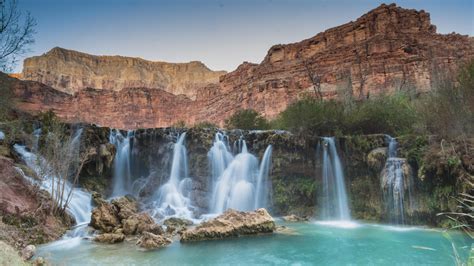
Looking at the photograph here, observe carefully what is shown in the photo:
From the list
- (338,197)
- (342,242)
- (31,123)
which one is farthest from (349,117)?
(31,123)

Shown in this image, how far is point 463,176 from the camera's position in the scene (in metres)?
13.1

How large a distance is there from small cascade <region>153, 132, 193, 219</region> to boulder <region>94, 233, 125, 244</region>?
4969 mm

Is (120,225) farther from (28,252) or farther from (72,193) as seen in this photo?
(72,193)

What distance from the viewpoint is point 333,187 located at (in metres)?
17.7

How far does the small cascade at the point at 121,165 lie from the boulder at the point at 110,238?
362 inches

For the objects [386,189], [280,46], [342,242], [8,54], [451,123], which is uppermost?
[280,46]

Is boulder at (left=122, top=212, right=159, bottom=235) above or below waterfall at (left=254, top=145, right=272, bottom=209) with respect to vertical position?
below

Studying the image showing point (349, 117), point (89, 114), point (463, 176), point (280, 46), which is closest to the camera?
point (463, 176)

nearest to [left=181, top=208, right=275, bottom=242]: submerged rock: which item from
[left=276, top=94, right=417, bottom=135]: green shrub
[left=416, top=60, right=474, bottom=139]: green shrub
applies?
[left=416, top=60, right=474, bottom=139]: green shrub

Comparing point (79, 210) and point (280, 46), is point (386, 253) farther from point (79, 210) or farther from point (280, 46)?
point (280, 46)

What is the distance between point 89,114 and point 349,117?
94.7 m

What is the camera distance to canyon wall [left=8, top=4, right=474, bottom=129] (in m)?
52.5

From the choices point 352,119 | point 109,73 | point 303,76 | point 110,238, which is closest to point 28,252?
point 110,238

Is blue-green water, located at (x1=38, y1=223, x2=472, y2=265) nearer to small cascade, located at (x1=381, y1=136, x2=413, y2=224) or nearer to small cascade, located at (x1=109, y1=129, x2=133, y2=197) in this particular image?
small cascade, located at (x1=381, y1=136, x2=413, y2=224)
